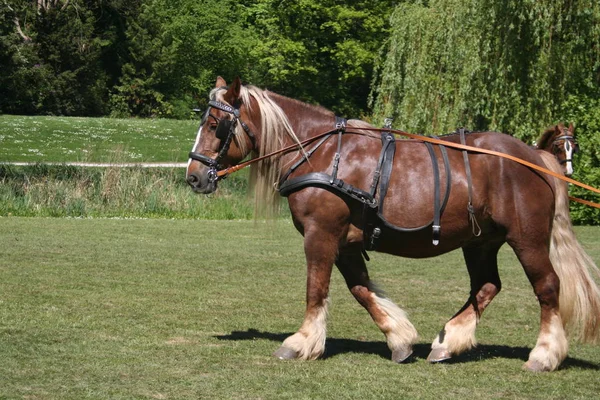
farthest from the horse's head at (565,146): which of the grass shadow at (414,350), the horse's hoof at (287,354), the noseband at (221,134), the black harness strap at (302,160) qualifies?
the horse's hoof at (287,354)

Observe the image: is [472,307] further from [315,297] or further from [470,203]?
[315,297]

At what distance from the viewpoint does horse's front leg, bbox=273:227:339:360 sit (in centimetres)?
793

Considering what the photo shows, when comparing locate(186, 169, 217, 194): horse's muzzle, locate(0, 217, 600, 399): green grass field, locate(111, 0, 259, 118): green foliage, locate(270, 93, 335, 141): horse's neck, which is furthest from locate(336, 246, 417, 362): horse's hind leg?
locate(111, 0, 259, 118): green foliage

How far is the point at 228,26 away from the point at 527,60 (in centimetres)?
3856

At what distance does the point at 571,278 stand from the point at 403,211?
158 cm

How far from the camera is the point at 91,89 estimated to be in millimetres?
61156

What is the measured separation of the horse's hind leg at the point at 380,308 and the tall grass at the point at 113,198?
14.5 metres

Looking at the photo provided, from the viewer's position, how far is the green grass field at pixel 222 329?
277 inches

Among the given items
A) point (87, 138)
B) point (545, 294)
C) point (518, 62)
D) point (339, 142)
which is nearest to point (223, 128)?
point (339, 142)

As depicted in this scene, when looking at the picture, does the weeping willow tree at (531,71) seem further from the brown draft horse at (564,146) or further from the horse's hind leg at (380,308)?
the horse's hind leg at (380,308)

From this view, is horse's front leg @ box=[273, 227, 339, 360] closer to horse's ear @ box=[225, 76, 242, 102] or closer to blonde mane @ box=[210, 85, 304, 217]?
blonde mane @ box=[210, 85, 304, 217]

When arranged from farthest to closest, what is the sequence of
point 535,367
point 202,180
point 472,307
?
point 472,307, point 202,180, point 535,367

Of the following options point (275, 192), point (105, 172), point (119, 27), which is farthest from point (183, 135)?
point (275, 192)

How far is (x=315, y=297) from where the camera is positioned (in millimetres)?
8031
